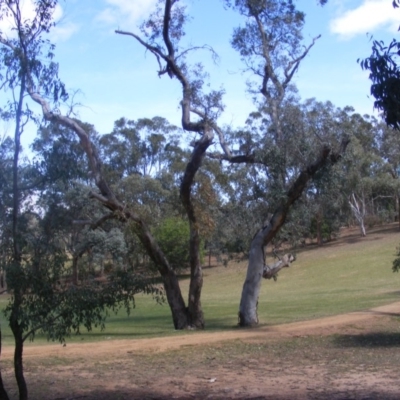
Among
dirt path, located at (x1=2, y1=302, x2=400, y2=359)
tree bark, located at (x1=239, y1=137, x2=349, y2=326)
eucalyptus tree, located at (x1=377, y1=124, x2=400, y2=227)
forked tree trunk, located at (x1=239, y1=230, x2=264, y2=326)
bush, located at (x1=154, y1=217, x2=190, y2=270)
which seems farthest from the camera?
eucalyptus tree, located at (x1=377, y1=124, x2=400, y2=227)

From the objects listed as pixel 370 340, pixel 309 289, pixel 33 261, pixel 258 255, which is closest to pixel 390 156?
pixel 309 289

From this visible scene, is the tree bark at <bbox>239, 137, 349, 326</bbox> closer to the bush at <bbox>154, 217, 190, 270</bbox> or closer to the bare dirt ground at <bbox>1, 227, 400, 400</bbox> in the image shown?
the bare dirt ground at <bbox>1, 227, 400, 400</bbox>

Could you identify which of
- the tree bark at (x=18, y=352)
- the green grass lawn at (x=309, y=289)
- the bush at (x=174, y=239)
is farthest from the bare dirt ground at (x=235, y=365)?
the bush at (x=174, y=239)

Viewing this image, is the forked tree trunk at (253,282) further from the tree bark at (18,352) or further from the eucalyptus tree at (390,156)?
the eucalyptus tree at (390,156)

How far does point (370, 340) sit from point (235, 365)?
5.01 meters

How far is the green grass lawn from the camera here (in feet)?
96.8

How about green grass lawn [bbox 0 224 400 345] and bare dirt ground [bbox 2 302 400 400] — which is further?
green grass lawn [bbox 0 224 400 345]

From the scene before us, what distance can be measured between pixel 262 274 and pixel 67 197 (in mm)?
12444

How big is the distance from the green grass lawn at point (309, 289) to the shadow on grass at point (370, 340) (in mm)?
7896

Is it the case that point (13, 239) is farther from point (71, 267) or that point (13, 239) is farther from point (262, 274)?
point (262, 274)

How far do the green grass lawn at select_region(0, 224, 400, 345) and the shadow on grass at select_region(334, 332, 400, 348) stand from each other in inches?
311

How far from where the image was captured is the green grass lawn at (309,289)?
2952 centimetres

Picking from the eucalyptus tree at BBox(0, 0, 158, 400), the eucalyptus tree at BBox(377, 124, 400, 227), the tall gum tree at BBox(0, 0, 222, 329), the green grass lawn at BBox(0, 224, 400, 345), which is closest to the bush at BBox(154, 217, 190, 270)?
the green grass lawn at BBox(0, 224, 400, 345)

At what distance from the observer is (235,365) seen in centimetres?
1486
